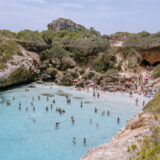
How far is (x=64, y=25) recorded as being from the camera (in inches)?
2805

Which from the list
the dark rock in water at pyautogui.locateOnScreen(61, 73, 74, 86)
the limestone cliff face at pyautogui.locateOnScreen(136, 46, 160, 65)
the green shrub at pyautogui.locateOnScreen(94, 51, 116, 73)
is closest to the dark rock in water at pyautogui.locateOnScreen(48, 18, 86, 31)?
the green shrub at pyautogui.locateOnScreen(94, 51, 116, 73)

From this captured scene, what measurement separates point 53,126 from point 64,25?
182 feet

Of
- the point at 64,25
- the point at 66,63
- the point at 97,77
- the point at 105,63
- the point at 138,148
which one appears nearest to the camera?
the point at 138,148

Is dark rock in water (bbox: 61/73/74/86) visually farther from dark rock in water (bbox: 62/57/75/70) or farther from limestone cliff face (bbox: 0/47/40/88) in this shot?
limestone cliff face (bbox: 0/47/40/88)

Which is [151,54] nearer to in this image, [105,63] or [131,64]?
[131,64]

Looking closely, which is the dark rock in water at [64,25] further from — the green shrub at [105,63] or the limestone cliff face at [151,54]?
the limestone cliff face at [151,54]

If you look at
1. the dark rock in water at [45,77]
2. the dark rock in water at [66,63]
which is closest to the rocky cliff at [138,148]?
the dark rock in water at [45,77]

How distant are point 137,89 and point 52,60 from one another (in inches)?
892

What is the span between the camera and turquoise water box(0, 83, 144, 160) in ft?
57.8

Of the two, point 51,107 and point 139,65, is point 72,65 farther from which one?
point 51,107

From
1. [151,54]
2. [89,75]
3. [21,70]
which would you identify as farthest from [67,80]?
[151,54]

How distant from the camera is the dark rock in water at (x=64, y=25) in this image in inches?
2790

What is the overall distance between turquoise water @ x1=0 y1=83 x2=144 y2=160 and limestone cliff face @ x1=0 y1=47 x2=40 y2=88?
12.5ft

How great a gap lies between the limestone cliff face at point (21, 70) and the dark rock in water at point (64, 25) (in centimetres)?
2673
